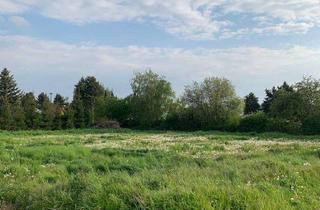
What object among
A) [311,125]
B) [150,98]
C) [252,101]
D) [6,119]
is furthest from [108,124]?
[252,101]

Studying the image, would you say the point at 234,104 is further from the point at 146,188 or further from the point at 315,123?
the point at 146,188

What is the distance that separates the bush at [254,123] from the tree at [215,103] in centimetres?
180

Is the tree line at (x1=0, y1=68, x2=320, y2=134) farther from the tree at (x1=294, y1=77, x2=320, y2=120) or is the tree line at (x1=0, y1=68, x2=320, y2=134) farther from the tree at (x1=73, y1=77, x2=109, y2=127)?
the tree at (x1=73, y1=77, x2=109, y2=127)

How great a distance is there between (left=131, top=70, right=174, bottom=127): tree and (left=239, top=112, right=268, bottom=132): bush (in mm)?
14493

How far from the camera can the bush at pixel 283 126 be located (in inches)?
1820

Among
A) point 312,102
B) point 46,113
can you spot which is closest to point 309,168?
point 312,102

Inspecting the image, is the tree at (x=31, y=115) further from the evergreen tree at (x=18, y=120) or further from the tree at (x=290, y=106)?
the tree at (x=290, y=106)

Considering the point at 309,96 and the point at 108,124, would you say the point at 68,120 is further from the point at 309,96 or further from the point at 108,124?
the point at 309,96

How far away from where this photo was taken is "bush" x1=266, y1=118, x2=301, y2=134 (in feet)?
152

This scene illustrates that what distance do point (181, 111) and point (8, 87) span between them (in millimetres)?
38685

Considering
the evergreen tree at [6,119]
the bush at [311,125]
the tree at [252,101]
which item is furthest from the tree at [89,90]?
the bush at [311,125]

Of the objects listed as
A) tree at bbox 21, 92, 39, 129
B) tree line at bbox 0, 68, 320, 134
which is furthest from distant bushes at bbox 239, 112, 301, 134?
tree at bbox 21, 92, 39, 129

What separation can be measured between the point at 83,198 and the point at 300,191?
13.7 feet

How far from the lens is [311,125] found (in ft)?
147
